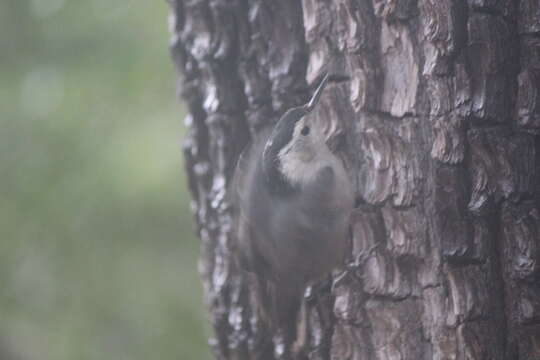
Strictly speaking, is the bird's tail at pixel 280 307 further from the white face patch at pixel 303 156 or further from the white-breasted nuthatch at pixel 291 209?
the white face patch at pixel 303 156

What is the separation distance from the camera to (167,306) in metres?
2.97

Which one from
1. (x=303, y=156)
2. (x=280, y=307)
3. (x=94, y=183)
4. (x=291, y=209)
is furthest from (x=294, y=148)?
(x=94, y=183)

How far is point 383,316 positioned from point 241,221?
1.49 ft

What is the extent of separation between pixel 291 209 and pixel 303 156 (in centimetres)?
13

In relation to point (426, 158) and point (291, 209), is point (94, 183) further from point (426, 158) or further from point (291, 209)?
point (426, 158)

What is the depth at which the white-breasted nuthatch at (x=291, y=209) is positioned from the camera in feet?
5.86

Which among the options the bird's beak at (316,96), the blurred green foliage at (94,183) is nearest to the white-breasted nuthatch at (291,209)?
the bird's beak at (316,96)

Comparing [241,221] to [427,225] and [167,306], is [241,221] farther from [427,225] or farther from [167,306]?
[167,306]

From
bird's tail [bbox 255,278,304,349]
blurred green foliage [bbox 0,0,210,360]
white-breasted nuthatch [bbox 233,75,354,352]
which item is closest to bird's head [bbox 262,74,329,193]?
white-breasted nuthatch [bbox 233,75,354,352]

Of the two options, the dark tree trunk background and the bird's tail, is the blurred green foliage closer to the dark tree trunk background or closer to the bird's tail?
the bird's tail

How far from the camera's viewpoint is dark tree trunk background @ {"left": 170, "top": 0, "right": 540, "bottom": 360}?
60.0 inches

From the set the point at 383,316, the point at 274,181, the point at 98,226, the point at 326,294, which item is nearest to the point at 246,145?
the point at 274,181

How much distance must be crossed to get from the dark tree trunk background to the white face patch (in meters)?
0.06

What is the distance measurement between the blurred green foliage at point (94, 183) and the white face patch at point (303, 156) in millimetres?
874
